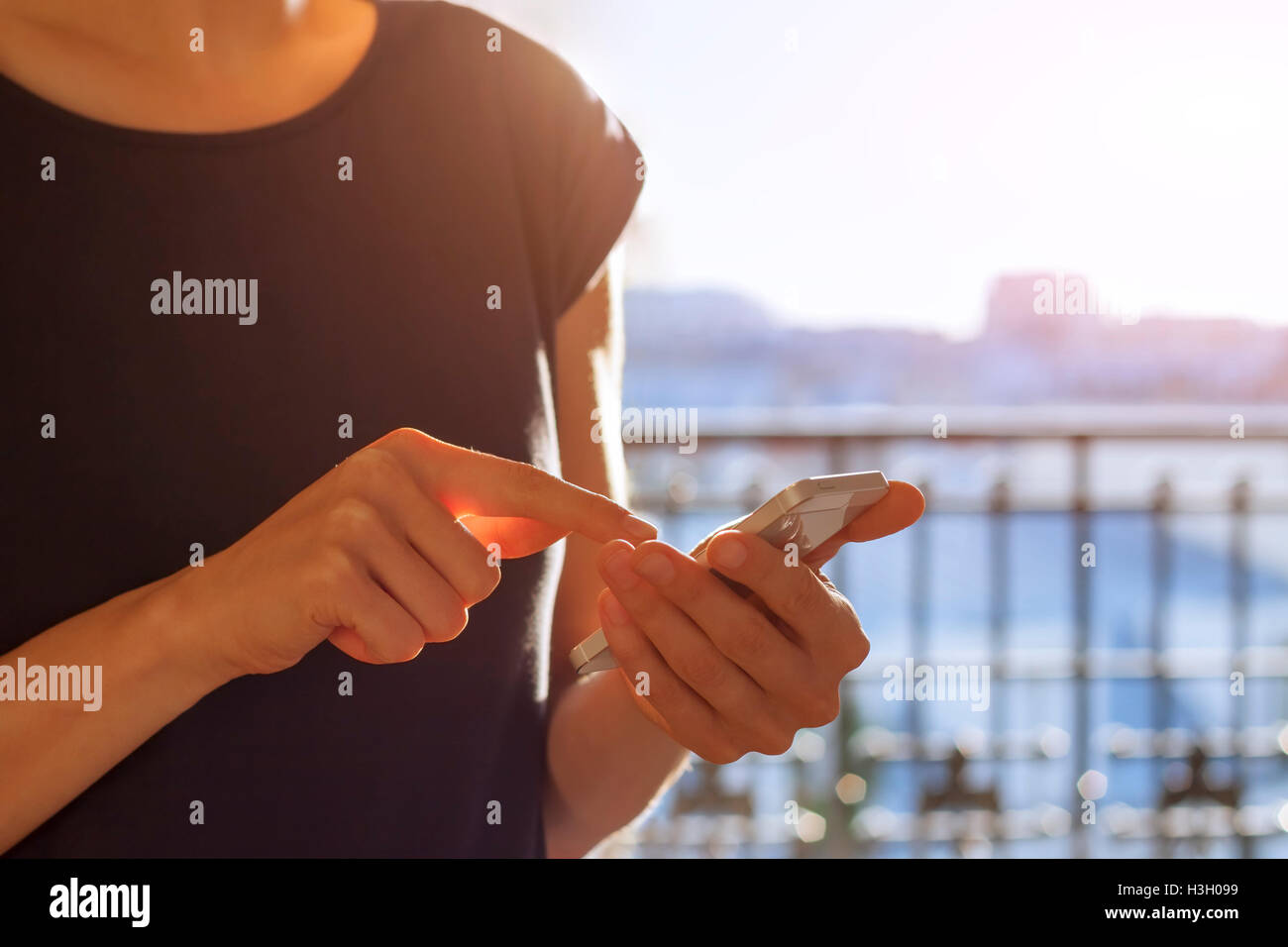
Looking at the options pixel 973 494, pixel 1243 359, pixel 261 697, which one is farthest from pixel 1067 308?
pixel 1243 359

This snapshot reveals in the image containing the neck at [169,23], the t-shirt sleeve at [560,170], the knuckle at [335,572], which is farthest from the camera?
the t-shirt sleeve at [560,170]

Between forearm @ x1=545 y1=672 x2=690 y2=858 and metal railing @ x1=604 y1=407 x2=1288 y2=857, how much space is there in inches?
Answer: 44.1

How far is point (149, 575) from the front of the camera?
448 mm

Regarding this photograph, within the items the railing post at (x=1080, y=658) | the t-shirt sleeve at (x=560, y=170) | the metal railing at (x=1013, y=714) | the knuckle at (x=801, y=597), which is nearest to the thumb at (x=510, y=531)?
the knuckle at (x=801, y=597)

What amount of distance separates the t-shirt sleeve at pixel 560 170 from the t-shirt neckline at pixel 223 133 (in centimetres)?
8

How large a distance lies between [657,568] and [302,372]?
0.24 meters

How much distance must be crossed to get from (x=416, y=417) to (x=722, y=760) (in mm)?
253

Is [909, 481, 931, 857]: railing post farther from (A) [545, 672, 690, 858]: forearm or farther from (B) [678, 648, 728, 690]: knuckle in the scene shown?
(B) [678, 648, 728, 690]: knuckle

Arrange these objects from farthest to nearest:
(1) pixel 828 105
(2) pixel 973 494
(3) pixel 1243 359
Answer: (3) pixel 1243 359, (2) pixel 973 494, (1) pixel 828 105

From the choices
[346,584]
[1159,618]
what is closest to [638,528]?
[346,584]

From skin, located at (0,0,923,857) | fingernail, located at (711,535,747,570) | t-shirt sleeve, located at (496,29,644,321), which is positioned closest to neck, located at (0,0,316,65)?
skin, located at (0,0,923,857)

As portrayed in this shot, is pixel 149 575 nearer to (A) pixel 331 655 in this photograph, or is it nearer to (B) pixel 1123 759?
(A) pixel 331 655

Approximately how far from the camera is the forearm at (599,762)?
526mm

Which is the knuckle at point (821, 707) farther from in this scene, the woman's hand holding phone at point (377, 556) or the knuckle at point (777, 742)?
the woman's hand holding phone at point (377, 556)
